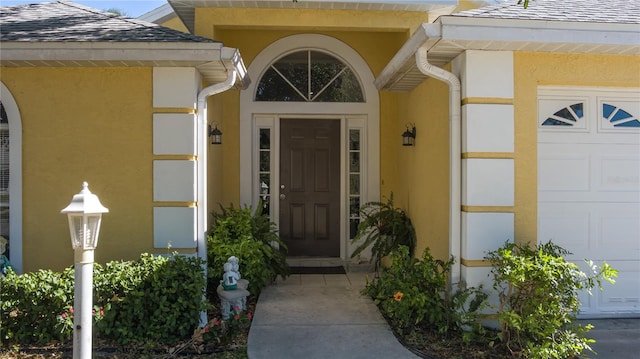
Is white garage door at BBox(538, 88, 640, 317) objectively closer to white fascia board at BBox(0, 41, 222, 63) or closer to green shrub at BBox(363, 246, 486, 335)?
green shrub at BBox(363, 246, 486, 335)

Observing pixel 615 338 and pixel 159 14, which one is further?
pixel 159 14

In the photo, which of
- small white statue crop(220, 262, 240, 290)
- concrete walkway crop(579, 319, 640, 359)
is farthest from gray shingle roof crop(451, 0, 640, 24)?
small white statue crop(220, 262, 240, 290)

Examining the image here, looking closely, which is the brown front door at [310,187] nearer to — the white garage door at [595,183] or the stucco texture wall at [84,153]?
the stucco texture wall at [84,153]

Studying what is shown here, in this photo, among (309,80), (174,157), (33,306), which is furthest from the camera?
(309,80)

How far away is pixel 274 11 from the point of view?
22.1 ft

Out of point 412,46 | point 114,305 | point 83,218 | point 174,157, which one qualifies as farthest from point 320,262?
point 83,218

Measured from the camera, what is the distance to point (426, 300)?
4.45m

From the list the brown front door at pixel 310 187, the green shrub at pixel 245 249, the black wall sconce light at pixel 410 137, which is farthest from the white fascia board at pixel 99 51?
the brown front door at pixel 310 187

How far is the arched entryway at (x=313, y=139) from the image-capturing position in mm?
7438

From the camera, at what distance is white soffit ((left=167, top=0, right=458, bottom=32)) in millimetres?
6535

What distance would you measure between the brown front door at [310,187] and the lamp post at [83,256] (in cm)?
448

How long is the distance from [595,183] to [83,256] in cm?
456

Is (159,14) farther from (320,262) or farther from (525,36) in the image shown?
(525,36)

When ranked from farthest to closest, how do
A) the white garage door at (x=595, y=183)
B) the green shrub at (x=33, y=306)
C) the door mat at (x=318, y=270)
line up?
the door mat at (x=318, y=270) → the white garage door at (x=595, y=183) → the green shrub at (x=33, y=306)
